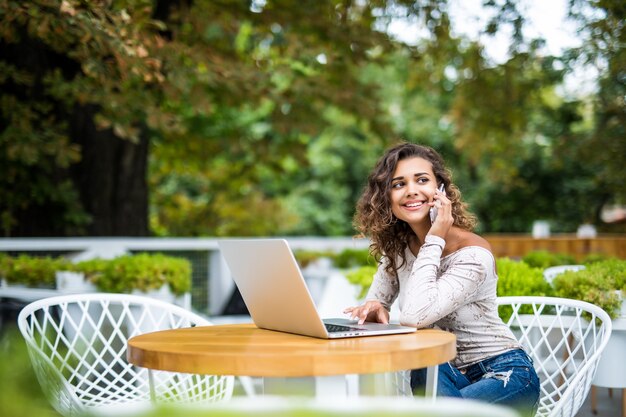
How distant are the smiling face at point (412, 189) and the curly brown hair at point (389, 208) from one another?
26 millimetres

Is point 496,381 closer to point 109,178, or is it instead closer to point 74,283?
point 74,283

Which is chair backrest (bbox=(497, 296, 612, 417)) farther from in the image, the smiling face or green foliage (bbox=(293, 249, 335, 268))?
green foliage (bbox=(293, 249, 335, 268))

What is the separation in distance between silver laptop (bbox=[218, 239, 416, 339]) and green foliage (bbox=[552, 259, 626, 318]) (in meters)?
1.64

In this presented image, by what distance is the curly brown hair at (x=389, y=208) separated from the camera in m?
2.78

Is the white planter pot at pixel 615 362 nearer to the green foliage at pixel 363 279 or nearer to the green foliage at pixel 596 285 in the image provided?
the green foliage at pixel 596 285

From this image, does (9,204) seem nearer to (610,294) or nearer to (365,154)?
(610,294)

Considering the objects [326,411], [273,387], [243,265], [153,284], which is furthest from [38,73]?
[326,411]

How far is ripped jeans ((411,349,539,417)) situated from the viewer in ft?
7.84

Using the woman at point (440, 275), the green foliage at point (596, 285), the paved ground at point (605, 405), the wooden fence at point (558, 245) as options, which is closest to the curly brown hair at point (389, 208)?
the woman at point (440, 275)

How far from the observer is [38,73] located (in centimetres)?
712

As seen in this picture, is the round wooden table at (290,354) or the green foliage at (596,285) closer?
the round wooden table at (290,354)

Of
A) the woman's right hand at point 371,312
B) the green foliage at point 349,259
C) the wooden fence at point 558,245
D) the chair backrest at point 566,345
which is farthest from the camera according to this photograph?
the wooden fence at point 558,245

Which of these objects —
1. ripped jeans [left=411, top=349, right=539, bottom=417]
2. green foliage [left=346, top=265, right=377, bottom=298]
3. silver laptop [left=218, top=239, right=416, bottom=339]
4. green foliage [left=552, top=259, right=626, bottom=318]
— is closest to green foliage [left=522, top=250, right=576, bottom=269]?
green foliage [left=346, top=265, right=377, bottom=298]

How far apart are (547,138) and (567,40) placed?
825 cm
